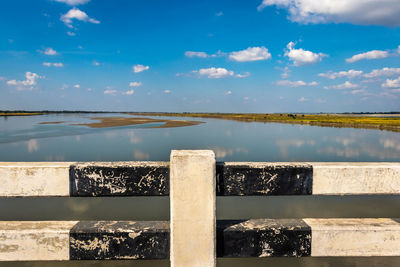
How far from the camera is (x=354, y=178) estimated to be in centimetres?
244

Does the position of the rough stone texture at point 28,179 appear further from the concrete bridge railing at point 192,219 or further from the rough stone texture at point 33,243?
the rough stone texture at point 33,243

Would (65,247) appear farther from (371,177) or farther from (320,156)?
(320,156)

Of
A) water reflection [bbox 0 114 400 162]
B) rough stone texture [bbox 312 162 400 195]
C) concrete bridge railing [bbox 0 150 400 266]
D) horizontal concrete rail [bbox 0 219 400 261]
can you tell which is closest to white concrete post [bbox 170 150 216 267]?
concrete bridge railing [bbox 0 150 400 266]

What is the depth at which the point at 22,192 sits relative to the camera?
236 cm

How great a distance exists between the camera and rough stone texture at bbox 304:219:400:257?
2.51 metres

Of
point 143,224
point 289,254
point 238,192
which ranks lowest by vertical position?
point 289,254

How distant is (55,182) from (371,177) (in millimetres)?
2975

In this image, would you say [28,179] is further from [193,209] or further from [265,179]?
[265,179]

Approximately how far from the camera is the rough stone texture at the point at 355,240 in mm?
2510

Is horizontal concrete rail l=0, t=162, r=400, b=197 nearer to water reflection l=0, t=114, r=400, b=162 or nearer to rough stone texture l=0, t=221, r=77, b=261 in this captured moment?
rough stone texture l=0, t=221, r=77, b=261

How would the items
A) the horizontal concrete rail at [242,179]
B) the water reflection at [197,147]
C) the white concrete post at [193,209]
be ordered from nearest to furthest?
the white concrete post at [193,209] < the horizontal concrete rail at [242,179] < the water reflection at [197,147]

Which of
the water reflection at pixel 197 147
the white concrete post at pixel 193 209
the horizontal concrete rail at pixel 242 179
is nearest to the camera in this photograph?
the white concrete post at pixel 193 209

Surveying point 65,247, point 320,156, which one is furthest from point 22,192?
point 320,156

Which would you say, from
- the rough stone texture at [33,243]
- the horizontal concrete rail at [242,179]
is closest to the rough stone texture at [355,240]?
the horizontal concrete rail at [242,179]
